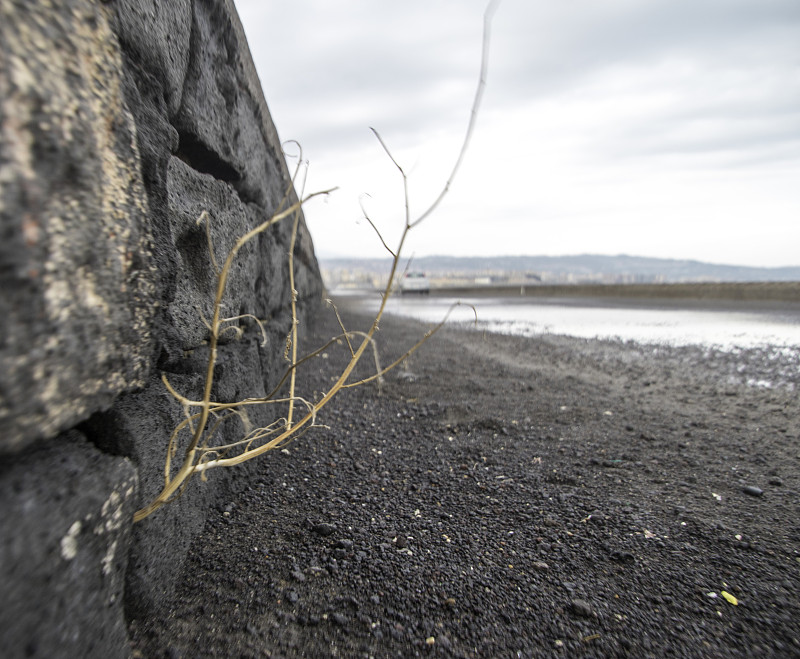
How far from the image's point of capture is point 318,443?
229cm

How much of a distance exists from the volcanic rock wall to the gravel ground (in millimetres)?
235

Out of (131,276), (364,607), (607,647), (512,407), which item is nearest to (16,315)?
(131,276)

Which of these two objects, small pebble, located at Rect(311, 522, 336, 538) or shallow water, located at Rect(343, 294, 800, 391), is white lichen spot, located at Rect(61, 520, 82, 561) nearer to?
small pebble, located at Rect(311, 522, 336, 538)

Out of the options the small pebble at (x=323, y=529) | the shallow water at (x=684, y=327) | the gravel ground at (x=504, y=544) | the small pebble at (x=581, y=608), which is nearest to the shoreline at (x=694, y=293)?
the shallow water at (x=684, y=327)

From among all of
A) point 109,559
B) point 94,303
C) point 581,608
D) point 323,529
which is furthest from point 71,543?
point 581,608

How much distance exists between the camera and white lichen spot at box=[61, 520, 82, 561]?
29.4 inches

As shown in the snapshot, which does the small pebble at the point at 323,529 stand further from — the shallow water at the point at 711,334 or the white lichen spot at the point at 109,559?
the shallow water at the point at 711,334

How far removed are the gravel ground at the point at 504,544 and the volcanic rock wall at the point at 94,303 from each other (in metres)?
0.24

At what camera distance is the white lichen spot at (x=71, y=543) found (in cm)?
75

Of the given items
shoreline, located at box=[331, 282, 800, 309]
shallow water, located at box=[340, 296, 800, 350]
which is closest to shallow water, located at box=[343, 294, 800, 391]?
shallow water, located at box=[340, 296, 800, 350]

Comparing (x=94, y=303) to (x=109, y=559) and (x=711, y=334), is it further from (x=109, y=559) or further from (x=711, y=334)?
(x=711, y=334)

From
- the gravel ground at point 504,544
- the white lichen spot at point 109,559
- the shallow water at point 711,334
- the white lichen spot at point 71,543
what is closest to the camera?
the white lichen spot at point 71,543

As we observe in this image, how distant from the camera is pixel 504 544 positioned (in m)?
1.48

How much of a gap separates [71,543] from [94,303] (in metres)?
0.41
